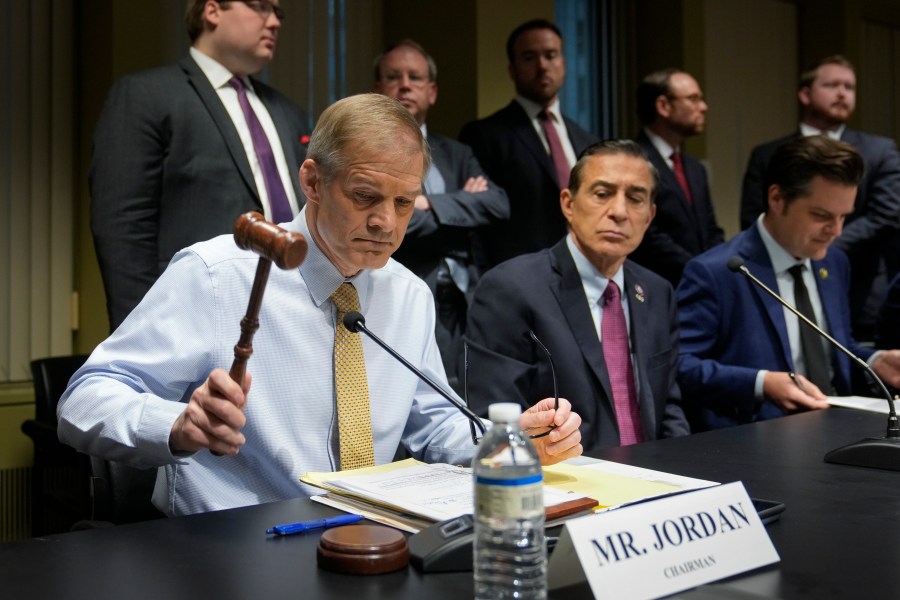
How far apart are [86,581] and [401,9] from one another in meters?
4.06

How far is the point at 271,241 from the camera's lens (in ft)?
3.92

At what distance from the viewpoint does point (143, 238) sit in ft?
9.23

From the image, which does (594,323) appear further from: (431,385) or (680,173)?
(680,173)

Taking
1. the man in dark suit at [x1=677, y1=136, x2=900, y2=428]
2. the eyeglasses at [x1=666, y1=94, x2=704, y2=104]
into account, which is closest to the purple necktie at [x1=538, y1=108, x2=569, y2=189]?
the eyeglasses at [x1=666, y1=94, x2=704, y2=104]

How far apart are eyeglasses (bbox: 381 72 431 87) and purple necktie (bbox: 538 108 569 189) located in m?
0.56

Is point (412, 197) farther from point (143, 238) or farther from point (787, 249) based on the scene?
point (787, 249)

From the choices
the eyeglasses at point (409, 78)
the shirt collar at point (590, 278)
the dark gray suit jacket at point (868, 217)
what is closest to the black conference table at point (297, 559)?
the shirt collar at point (590, 278)

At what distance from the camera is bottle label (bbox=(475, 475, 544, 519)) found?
979 mm

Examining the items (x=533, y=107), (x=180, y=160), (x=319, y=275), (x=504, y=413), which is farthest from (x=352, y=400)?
(x=533, y=107)

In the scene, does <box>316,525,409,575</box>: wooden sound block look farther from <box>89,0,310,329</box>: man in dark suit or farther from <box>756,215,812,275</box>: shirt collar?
<box>756,215,812,275</box>: shirt collar

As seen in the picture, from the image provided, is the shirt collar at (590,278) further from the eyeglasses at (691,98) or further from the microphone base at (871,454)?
the eyeglasses at (691,98)

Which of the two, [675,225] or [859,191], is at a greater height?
[859,191]

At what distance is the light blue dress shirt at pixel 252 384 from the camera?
5.29 feet

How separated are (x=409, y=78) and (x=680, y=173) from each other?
4.41ft
